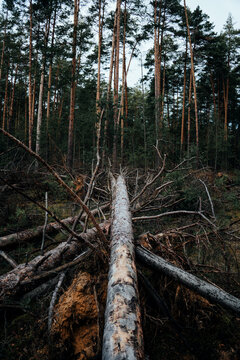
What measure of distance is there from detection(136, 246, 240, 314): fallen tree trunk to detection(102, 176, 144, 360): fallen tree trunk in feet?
0.71

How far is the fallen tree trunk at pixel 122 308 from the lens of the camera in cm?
79

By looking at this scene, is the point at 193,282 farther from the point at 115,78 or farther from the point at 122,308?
the point at 115,78

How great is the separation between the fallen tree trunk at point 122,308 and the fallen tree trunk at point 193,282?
8.5 inches

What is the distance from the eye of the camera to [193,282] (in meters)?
1.35

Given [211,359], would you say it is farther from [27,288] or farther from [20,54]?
[20,54]

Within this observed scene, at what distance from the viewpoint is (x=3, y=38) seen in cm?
1505

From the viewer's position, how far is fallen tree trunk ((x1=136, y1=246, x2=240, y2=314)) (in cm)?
121

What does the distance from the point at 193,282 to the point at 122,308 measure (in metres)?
0.69

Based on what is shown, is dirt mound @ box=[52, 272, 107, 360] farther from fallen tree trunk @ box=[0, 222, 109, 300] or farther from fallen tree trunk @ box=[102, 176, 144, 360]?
fallen tree trunk @ box=[0, 222, 109, 300]

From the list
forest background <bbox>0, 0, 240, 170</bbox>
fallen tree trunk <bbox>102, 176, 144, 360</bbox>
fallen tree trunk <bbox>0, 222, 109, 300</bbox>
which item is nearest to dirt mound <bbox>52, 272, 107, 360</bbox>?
fallen tree trunk <bbox>102, 176, 144, 360</bbox>

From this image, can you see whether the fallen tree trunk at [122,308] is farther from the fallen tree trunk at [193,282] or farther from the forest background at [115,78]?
the forest background at [115,78]

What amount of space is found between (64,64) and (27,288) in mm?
23063

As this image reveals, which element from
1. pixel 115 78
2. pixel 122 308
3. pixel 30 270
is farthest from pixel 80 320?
pixel 115 78

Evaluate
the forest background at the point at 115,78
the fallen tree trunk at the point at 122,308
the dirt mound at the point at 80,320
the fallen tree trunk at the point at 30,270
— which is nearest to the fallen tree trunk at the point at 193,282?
the fallen tree trunk at the point at 122,308
